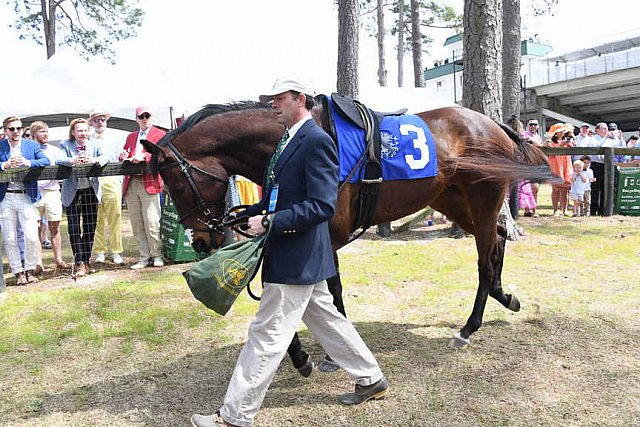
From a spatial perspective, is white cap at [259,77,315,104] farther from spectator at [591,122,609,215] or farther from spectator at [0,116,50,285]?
spectator at [591,122,609,215]

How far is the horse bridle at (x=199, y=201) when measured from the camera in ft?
10.9

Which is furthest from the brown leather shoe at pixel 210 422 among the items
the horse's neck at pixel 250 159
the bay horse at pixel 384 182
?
the horse's neck at pixel 250 159

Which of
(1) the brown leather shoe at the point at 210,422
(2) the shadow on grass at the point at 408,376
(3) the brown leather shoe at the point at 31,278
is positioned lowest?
(2) the shadow on grass at the point at 408,376

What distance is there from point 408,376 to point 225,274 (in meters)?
1.62

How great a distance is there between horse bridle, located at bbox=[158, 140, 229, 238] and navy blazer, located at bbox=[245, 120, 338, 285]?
65 centimetres

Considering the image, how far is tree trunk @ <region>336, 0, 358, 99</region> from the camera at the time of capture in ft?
32.4

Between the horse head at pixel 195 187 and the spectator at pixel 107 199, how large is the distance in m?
3.86

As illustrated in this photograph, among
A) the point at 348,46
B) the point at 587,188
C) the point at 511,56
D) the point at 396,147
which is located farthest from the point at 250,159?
the point at 511,56

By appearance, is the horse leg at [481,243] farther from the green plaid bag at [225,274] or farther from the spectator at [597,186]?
the spectator at [597,186]

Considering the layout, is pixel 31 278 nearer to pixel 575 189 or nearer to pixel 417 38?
pixel 575 189

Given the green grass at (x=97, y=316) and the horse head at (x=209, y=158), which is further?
the green grass at (x=97, y=316)

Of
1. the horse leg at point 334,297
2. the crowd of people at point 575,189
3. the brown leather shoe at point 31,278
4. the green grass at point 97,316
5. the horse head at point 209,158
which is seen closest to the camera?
the horse head at point 209,158

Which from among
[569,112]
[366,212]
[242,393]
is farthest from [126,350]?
[569,112]

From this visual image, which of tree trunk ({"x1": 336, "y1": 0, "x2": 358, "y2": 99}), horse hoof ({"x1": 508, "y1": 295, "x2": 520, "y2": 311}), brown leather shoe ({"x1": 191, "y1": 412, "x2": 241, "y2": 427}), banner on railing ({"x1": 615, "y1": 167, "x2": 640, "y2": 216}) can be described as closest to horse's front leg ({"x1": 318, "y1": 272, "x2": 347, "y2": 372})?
brown leather shoe ({"x1": 191, "y1": 412, "x2": 241, "y2": 427})
